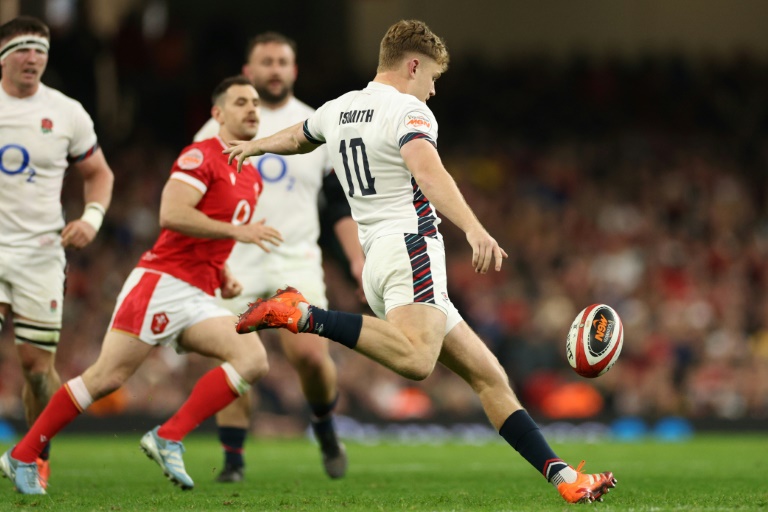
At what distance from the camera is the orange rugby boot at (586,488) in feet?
19.4

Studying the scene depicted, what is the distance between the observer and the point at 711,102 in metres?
21.4

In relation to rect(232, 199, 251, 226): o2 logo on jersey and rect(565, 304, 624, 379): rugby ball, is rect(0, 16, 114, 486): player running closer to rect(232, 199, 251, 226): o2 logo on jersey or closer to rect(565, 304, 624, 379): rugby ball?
rect(232, 199, 251, 226): o2 logo on jersey

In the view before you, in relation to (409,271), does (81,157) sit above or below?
above

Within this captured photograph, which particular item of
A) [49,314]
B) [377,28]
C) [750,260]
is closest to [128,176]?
[377,28]

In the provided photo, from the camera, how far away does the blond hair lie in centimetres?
631

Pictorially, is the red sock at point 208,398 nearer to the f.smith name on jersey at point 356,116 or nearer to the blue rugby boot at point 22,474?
the blue rugby boot at point 22,474

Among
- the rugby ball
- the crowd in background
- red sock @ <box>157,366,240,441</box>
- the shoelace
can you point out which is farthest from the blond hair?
the crowd in background

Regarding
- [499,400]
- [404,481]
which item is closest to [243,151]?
[499,400]

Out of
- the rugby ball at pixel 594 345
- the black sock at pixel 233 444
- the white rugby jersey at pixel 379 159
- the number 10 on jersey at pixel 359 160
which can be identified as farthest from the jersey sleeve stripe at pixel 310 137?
the black sock at pixel 233 444

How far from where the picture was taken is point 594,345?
639cm

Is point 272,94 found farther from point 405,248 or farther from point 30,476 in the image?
point 30,476

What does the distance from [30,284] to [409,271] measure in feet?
9.01

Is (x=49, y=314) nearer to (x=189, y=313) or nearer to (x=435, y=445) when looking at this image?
(x=189, y=313)

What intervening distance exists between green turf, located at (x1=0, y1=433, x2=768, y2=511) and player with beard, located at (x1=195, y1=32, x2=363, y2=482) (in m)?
0.59
